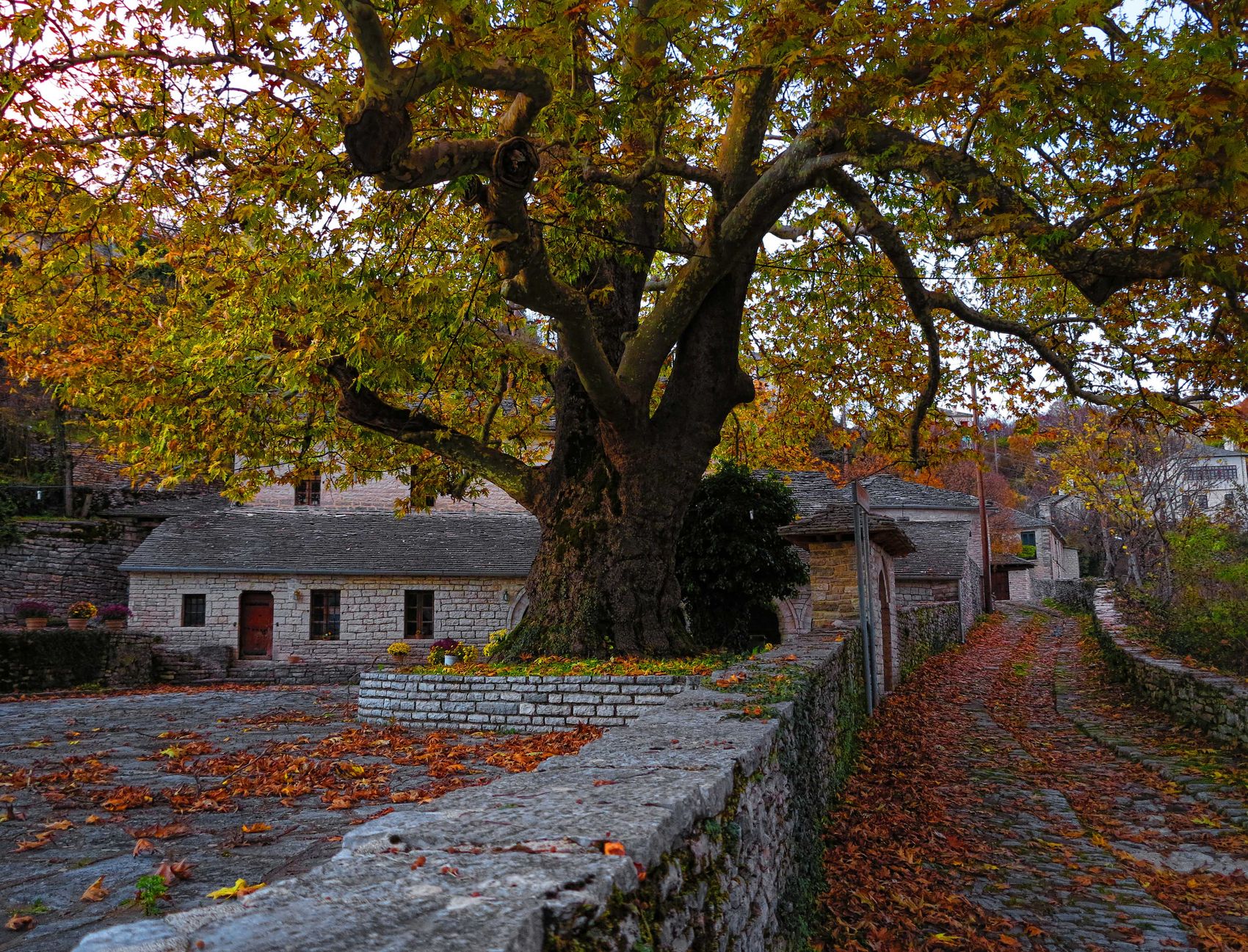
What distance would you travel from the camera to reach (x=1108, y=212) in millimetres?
6898

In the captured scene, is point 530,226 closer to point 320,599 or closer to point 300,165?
point 300,165

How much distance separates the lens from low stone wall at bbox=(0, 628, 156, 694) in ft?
60.9

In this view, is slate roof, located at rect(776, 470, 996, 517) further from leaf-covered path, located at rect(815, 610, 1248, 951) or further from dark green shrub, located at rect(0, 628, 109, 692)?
dark green shrub, located at rect(0, 628, 109, 692)

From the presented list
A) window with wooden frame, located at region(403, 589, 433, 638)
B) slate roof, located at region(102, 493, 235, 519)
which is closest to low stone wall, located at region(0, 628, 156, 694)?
slate roof, located at region(102, 493, 235, 519)

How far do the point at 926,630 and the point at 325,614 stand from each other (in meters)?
14.9

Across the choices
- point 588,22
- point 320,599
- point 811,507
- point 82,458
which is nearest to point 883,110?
point 588,22

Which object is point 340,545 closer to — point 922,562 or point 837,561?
point 837,561

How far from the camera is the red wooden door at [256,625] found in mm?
22375

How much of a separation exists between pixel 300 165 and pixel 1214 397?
10860mm

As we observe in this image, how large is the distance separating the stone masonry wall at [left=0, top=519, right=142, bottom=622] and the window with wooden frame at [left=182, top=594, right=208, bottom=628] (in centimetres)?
436

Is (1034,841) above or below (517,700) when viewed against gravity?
below

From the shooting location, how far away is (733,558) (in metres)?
14.6

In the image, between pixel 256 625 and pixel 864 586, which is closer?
pixel 864 586

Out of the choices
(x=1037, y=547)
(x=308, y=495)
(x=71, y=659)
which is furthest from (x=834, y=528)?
(x=1037, y=547)
